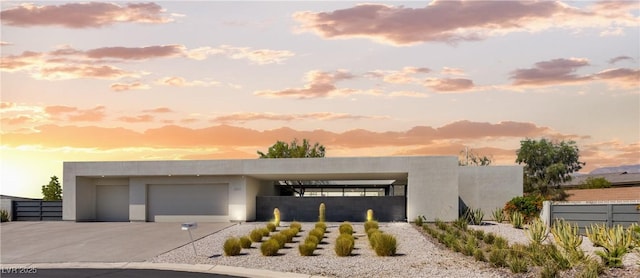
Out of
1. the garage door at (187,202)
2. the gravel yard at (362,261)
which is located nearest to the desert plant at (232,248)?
the gravel yard at (362,261)

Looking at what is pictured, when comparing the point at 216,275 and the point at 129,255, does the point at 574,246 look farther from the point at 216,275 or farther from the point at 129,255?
the point at 129,255

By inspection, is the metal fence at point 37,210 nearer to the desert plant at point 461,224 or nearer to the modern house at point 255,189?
the modern house at point 255,189

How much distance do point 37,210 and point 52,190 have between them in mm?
36921

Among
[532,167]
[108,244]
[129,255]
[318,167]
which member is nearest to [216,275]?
[129,255]

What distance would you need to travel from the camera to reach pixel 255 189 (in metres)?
44.9

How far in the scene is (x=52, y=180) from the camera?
81.4 meters

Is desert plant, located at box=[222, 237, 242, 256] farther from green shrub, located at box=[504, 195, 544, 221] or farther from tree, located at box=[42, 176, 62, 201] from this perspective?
tree, located at box=[42, 176, 62, 201]

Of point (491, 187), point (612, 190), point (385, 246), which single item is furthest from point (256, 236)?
point (612, 190)

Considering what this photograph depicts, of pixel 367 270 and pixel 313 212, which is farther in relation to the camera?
pixel 313 212

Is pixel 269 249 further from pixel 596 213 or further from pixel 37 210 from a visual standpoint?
pixel 37 210

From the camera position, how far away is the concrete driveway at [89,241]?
2573 cm

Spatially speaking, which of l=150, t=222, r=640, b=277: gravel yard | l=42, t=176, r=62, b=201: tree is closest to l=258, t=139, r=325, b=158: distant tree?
l=42, t=176, r=62, b=201: tree

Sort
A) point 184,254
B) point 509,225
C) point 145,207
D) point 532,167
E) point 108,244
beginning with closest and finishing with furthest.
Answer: point 184,254, point 108,244, point 509,225, point 145,207, point 532,167

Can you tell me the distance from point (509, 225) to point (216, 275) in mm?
23380
